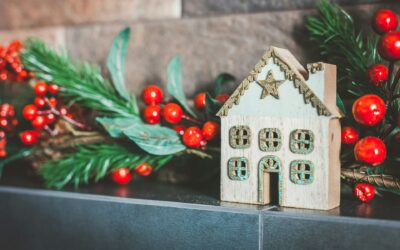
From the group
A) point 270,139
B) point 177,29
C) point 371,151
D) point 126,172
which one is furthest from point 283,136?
A: point 177,29

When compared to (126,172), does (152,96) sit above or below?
above

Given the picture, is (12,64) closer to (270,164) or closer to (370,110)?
(270,164)

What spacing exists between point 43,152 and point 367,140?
64 cm

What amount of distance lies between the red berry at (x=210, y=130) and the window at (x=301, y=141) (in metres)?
0.16

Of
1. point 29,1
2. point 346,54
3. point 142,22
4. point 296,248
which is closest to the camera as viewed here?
point 296,248

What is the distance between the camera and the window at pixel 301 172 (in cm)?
76

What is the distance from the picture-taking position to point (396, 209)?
0.75 meters

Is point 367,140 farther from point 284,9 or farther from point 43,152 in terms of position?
point 43,152

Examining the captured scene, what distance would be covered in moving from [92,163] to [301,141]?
16.1 inches

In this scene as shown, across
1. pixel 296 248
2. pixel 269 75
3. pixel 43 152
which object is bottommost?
pixel 296 248

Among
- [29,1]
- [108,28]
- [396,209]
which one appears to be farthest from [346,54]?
[29,1]

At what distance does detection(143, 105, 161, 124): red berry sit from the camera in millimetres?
939

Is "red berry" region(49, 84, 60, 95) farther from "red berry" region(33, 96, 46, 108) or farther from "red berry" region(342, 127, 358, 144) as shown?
"red berry" region(342, 127, 358, 144)

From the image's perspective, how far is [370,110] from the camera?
733 millimetres
